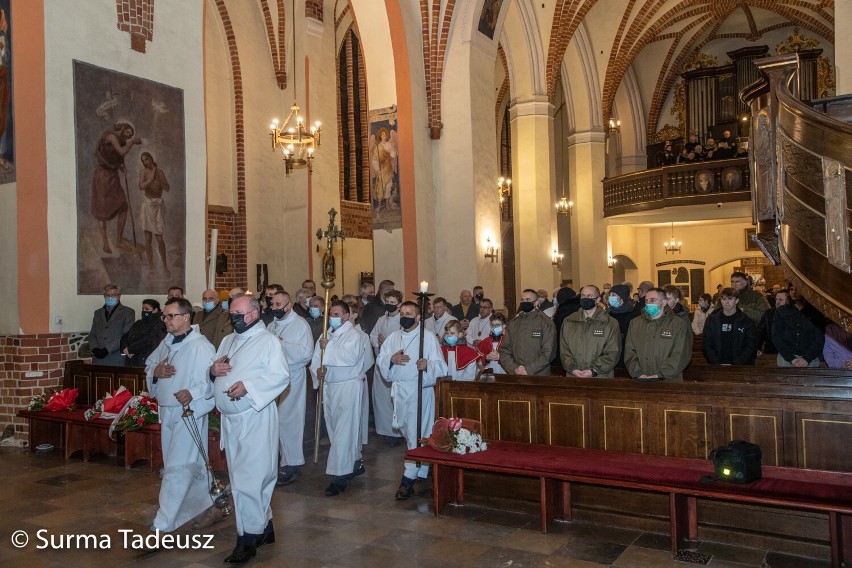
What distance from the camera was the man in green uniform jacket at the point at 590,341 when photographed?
6641 millimetres

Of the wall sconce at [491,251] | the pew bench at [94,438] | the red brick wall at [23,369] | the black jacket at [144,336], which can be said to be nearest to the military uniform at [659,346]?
the pew bench at [94,438]

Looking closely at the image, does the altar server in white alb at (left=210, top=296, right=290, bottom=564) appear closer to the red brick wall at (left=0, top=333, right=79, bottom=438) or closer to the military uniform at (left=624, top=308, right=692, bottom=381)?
the military uniform at (left=624, top=308, right=692, bottom=381)

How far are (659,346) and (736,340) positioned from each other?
1.68 metres

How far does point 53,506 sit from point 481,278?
906 cm

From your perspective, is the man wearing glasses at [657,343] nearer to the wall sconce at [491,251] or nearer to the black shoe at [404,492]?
the black shoe at [404,492]

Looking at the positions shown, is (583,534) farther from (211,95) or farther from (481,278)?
(211,95)

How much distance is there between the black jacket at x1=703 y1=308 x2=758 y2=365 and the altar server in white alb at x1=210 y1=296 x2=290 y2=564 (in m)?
4.79

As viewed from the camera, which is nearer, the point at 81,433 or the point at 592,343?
the point at 592,343

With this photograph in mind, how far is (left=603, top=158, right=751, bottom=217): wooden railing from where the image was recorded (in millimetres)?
19875

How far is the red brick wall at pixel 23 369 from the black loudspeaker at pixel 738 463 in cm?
742

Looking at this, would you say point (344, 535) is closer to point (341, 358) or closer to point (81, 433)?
point (341, 358)

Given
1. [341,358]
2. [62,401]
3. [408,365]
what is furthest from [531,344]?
[62,401]

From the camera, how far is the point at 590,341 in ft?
22.1

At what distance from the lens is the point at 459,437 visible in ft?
19.2
